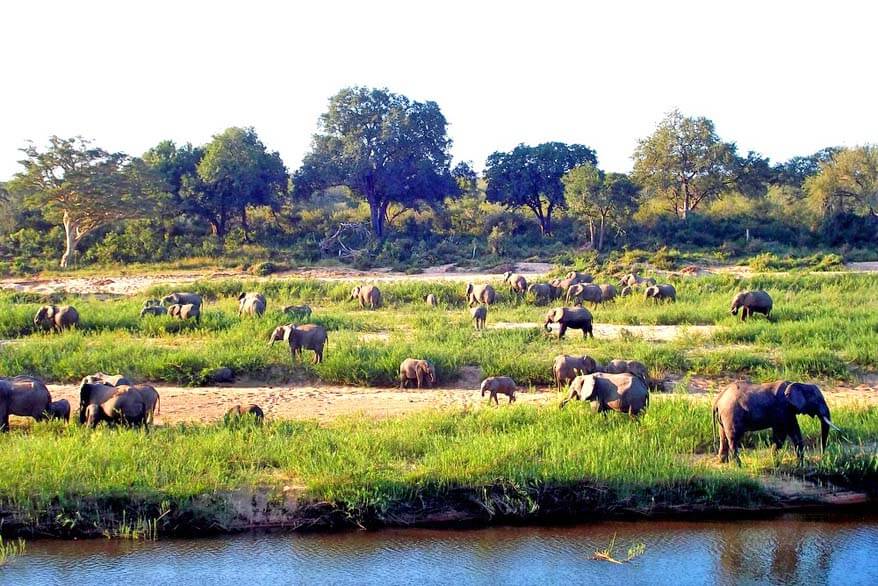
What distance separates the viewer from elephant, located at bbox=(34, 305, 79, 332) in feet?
61.1

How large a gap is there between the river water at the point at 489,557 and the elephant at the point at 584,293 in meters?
13.0

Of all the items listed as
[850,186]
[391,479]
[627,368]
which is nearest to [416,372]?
[627,368]

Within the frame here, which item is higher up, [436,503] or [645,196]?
[645,196]

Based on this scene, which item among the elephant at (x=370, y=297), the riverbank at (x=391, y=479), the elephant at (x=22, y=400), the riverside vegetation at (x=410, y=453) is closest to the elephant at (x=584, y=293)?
the elephant at (x=370, y=297)

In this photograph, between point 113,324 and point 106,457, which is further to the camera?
point 113,324

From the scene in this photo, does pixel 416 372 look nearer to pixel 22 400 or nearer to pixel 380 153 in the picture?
pixel 22 400

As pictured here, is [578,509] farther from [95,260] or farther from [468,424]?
[95,260]

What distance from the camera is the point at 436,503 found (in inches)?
368

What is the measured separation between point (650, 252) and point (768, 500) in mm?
26893

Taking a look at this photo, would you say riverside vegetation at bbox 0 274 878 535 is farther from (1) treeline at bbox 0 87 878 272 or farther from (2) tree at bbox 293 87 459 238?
(2) tree at bbox 293 87 459 238

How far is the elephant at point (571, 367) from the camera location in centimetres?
1372

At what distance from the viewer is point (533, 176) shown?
42438 mm

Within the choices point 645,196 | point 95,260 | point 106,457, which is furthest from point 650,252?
point 106,457

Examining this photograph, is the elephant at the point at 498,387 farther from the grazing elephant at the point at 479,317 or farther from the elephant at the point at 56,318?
the elephant at the point at 56,318
